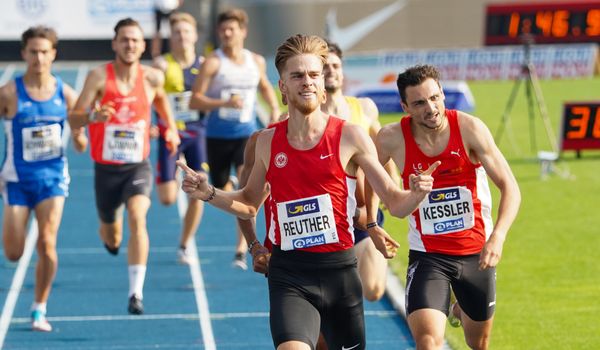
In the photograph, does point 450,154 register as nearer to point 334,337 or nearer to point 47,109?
point 334,337

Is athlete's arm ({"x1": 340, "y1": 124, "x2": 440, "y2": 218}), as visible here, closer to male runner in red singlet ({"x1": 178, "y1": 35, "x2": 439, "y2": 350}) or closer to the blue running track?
male runner in red singlet ({"x1": 178, "y1": 35, "x2": 439, "y2": 350})

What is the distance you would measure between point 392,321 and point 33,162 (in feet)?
9.60

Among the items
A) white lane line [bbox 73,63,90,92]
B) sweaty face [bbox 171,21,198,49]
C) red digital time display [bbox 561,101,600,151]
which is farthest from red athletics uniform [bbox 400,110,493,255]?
white lane line [bbox 73,63,90,92]

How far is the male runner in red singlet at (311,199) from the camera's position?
238 inches

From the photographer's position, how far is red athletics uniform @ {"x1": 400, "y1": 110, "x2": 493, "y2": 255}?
273 inches

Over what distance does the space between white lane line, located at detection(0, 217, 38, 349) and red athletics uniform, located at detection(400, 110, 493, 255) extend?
12.0 ft

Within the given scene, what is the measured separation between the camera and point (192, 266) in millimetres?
12242

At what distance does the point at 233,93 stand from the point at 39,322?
10.5ft

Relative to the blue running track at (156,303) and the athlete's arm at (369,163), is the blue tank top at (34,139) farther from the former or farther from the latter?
the athlete's arm at (369,163)

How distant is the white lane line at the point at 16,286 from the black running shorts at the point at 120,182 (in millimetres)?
1095

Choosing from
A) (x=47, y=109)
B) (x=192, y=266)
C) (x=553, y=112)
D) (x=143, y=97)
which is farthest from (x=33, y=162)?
(x=553, y=112)

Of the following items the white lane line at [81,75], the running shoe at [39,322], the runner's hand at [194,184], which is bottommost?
the white lane line at [81,75]

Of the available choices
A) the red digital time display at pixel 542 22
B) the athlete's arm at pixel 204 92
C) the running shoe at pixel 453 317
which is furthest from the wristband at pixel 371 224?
the red digital time display at pixel 542 22

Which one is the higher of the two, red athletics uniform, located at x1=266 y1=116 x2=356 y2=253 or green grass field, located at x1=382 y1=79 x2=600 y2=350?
red athletics uniform, located at x1=266 y1=116 x2=356 y2=253
